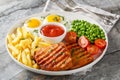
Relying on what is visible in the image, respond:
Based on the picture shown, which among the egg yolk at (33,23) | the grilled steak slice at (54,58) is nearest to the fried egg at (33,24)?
the egg yolk at (33,23)

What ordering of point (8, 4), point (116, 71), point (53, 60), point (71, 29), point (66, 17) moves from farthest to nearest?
point (8, 4) → point (66, 17) → point (71, 29) → point (116, 71) → point (53, 60)

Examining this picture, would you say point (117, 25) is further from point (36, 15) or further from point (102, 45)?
point (36, 15)

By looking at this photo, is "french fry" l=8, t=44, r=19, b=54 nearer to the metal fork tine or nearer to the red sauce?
the red sauce

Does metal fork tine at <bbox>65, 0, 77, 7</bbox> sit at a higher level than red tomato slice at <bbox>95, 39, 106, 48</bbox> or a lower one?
lower

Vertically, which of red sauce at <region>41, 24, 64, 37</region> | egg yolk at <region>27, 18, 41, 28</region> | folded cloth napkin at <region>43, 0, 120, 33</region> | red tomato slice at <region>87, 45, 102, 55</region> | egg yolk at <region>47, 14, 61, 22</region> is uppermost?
red sauce at <region>41, 24, 64, 37</region>

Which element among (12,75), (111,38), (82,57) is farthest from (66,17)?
(12,75)

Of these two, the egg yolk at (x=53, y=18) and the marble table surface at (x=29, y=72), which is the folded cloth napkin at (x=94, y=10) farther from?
the egg yolk at (x=53, y=18)

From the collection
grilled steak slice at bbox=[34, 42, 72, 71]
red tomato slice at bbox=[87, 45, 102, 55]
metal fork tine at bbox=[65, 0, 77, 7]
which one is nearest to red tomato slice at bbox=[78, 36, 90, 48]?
red tomato slice at bbox=[87, 45, 102, 55]
